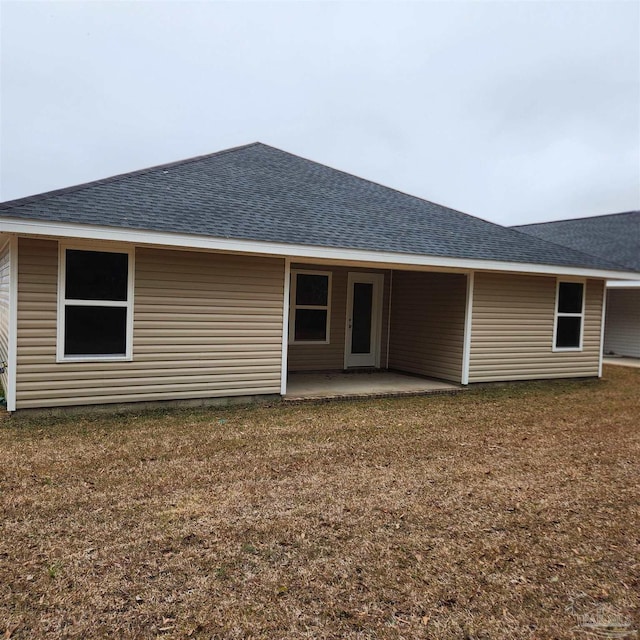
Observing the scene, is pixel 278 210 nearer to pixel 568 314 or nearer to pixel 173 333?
pixel 173 333

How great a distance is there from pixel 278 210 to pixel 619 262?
11.4 metres

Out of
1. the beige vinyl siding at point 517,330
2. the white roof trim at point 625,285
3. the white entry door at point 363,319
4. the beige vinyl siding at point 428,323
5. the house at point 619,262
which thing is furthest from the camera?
the house at point 619,262

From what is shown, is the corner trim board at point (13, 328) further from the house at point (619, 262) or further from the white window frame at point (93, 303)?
the house at point (619, 262)

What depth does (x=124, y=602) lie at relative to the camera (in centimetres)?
269

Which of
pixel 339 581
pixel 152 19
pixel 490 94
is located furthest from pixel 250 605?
pixel 490 94

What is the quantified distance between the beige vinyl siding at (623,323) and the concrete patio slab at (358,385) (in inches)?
376

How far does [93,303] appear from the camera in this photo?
6625mm

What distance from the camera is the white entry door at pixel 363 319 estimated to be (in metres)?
11.3

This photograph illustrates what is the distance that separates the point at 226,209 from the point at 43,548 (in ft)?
18.4

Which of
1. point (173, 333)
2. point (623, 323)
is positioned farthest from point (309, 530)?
point (623, 323)

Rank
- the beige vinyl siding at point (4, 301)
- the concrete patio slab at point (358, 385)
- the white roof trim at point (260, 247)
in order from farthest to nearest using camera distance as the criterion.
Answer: the concrete patio slab at point (358, 385), the beige vinyl siding at point (4, 301), the white roof trim at point (260, 247)

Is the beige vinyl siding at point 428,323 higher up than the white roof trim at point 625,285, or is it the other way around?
the white roof trim at point 625,285

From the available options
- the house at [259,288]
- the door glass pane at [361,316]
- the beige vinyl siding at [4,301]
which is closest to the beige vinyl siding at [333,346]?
the house at [259,288]

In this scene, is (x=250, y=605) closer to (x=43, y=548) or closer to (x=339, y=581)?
(x=339, y=581)
